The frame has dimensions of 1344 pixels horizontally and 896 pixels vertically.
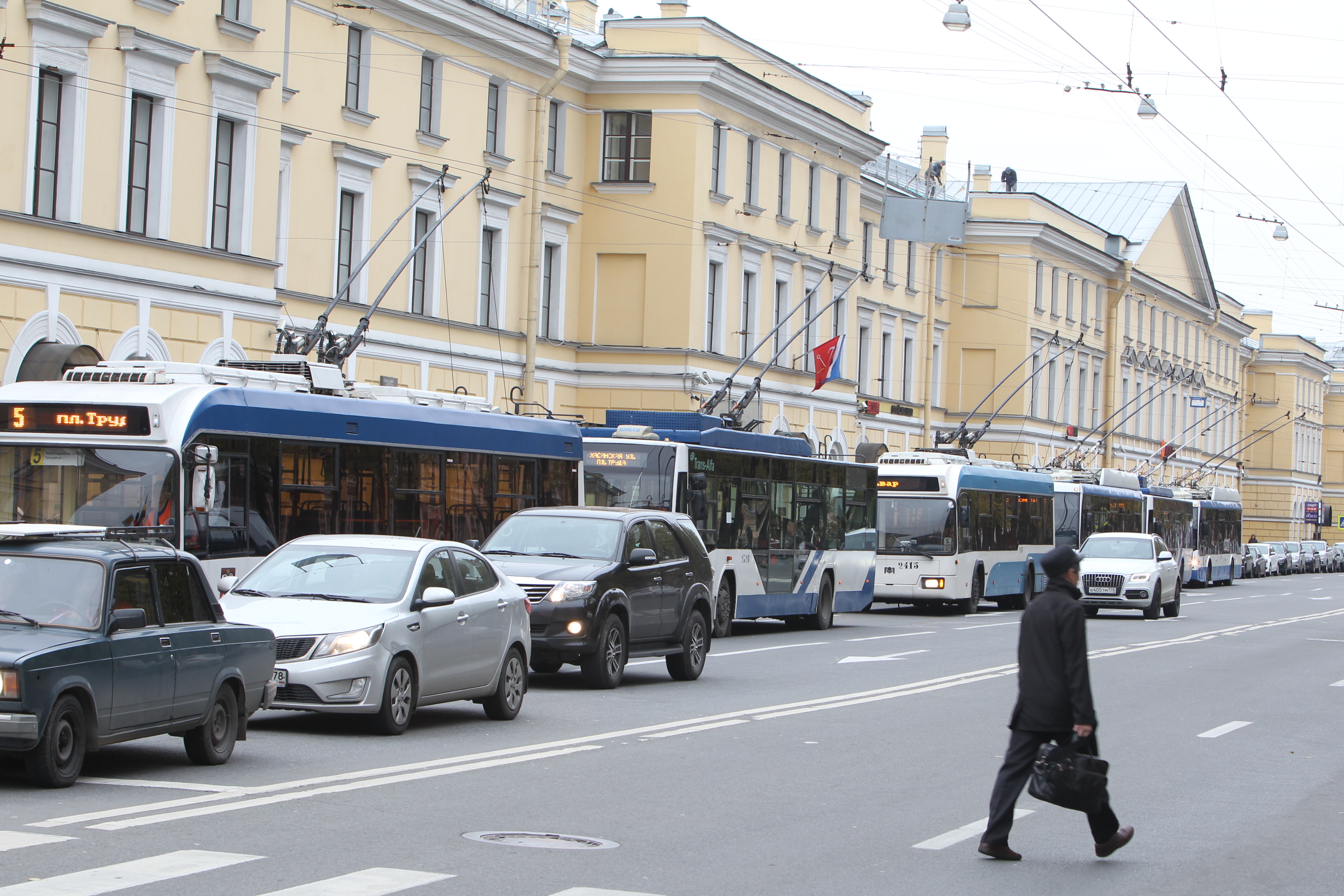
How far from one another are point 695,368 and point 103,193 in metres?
19.8

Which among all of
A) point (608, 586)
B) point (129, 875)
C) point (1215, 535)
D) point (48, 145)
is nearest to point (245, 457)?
point (608, 586)

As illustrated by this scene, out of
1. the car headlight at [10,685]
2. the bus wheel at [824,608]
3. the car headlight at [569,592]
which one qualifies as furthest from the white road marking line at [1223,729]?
the bus wheel at [824,608]

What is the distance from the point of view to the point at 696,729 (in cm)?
1445

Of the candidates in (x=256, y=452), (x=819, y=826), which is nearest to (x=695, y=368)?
(x=256, y=452)

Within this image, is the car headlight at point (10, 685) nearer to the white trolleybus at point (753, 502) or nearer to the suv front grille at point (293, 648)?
the suv front grille at point (293, 648)

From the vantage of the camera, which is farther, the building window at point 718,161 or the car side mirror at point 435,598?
the building window at point 718,161

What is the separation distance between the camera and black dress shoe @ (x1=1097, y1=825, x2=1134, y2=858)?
29.6 ft

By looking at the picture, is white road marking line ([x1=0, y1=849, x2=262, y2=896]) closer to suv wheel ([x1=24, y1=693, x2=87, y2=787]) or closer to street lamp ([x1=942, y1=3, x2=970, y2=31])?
suv wheel ([x1=24, y1=693, x2=87, y2=787])

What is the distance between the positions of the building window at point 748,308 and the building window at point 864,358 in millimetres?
10700

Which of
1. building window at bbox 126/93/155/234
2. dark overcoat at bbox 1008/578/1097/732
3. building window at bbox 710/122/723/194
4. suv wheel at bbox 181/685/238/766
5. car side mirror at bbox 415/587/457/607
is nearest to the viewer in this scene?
dark overcoat at bbox 1008/578/1097/732

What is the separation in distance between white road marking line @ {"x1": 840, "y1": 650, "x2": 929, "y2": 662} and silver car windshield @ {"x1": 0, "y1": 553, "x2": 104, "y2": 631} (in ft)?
45.8

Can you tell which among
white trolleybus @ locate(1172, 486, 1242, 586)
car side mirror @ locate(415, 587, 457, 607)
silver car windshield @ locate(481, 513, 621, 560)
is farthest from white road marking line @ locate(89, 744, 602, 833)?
white trolleybus @ locate(1172, 486, 1242, 586)

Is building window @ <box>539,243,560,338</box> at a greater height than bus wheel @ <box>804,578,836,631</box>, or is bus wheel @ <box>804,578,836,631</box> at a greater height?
building window @ <box>539,243,560,338</box>

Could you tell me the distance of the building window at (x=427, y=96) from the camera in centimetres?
3838
